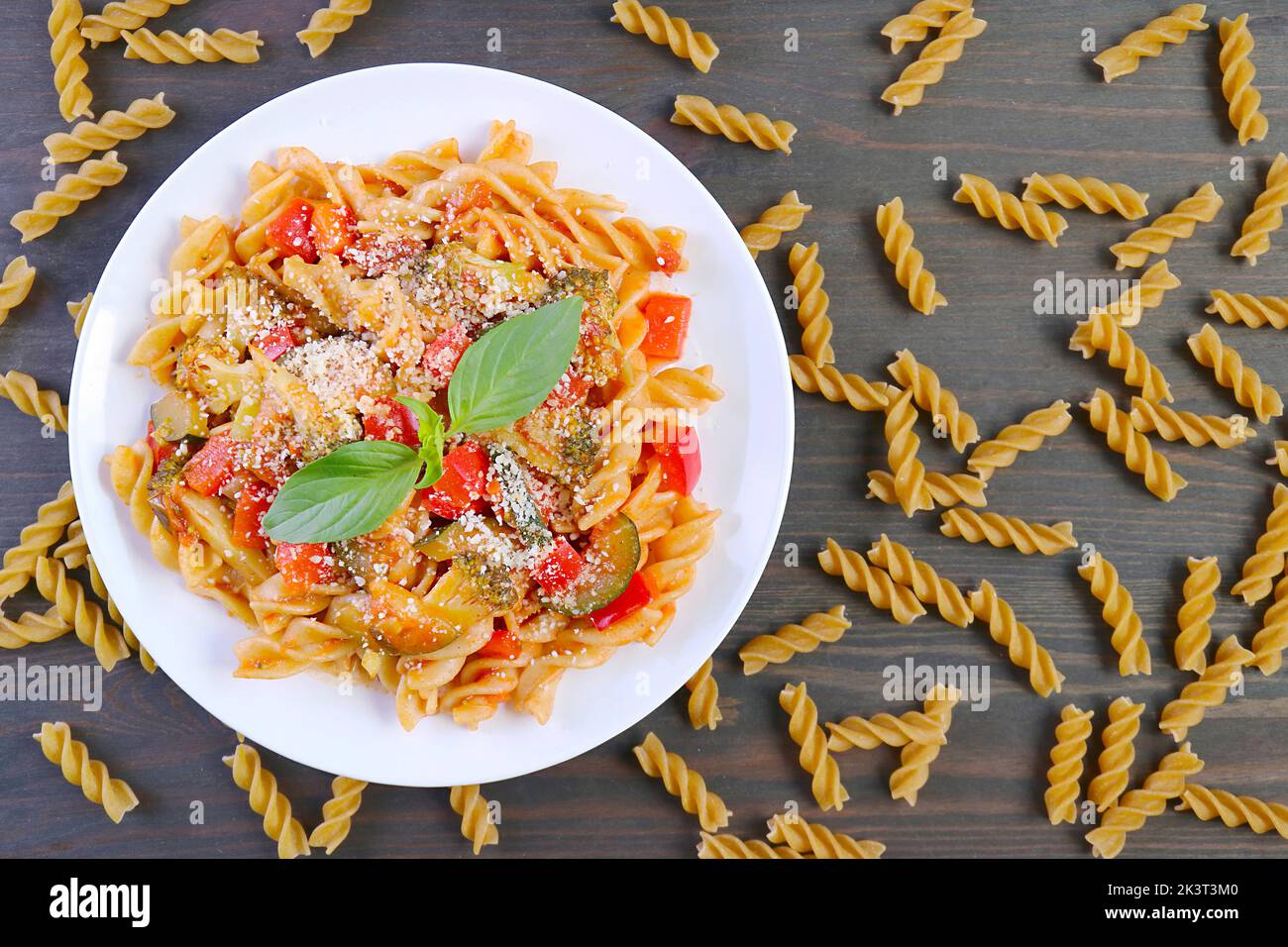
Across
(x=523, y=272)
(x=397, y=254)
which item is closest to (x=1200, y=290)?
(x=523, y=272)

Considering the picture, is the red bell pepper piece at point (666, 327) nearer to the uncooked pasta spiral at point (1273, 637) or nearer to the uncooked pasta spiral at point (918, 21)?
the uncooked pasta spiral at point (918, 21)

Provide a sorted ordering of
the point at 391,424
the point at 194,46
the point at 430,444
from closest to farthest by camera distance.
Result: the point at 430,444, the point at 391,424, the point at 194,46

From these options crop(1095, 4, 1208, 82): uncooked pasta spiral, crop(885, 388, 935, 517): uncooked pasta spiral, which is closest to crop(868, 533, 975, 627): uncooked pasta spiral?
crop(885, 388, 935, 517): uncooked pasta spiral

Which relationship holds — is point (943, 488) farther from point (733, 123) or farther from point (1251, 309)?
point (733, 123)

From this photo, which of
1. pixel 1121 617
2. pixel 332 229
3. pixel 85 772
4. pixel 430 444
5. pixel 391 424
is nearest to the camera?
pixel 430 444

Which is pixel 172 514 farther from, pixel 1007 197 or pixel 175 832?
pixel 1007 197

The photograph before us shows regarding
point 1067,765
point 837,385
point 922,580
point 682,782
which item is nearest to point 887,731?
point 922,580
